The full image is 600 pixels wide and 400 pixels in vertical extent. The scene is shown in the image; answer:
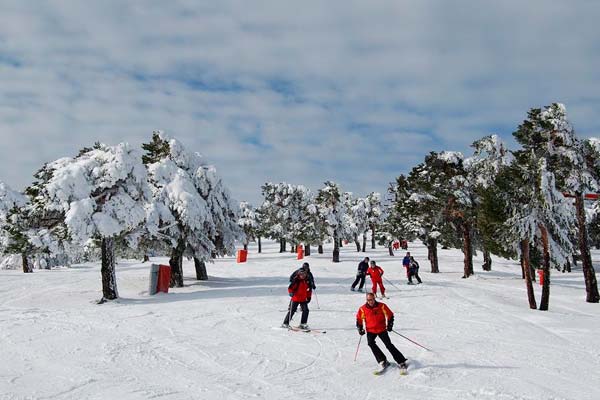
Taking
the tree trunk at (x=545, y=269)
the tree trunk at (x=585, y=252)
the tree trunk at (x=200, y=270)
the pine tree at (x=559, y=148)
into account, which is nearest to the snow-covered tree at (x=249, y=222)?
the tree trunk at (x=200, y=270)

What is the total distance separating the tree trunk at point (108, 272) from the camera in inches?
719

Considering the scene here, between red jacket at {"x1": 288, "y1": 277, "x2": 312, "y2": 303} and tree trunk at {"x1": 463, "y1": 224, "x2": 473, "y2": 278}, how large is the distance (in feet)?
76.3

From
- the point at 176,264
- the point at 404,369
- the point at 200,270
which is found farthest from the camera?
the point at 200,270

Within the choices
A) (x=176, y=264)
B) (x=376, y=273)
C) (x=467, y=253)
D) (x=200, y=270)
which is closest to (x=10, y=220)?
(x=200, y=270)

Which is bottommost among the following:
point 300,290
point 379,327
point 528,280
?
point 528,280

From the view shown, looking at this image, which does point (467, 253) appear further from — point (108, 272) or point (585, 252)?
point (108, 272)

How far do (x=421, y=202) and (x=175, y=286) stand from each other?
71.0 feet

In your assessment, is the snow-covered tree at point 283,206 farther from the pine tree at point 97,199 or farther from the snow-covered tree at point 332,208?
the pine tree at point 97,199

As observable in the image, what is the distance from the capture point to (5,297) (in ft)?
64.8

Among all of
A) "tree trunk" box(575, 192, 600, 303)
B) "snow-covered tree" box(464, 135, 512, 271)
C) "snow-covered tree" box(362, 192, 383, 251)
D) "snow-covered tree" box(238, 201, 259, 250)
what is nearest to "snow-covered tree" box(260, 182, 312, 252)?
"snow-covered tree" box(238, 201, 259, 250)

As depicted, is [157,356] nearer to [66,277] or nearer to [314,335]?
[314,335]

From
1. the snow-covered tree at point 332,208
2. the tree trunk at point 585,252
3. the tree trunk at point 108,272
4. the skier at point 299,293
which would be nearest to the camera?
the skier at point 299,293

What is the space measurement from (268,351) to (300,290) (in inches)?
109

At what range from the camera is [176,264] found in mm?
24094
